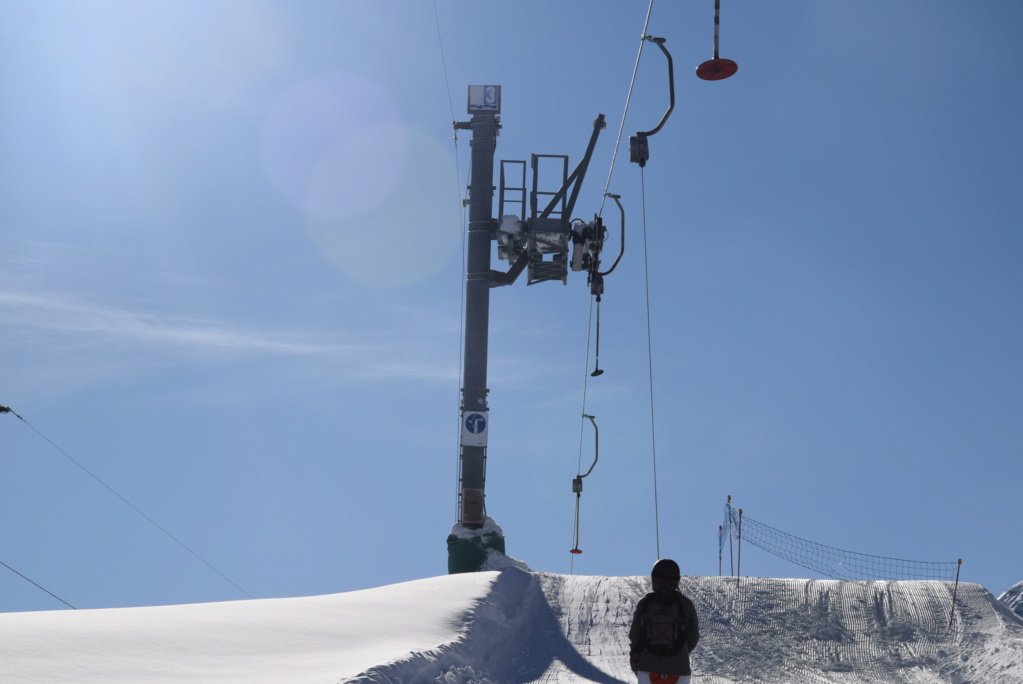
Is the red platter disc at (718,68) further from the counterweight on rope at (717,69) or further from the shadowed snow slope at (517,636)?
the shadowed snow slope at (517,636)

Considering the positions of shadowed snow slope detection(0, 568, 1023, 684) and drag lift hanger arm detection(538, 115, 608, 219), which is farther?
drag lift hanger arm detection(538, 115, 608, 219)

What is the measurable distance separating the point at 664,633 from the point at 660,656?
165 millimetres

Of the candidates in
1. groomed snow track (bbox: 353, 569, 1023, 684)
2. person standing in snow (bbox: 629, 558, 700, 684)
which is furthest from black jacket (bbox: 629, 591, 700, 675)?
groomed snow track (bbox: 353, 569, 1023, 684)

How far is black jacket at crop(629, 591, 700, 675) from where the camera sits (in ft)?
24.0

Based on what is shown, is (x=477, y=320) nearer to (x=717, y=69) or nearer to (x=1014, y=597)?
(x=717, y=69)

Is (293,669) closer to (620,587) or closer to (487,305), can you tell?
(620,587)

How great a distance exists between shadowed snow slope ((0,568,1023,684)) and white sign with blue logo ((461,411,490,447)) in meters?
4.69

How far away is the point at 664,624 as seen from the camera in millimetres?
7340

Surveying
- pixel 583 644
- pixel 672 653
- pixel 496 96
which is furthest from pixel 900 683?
pixel 496 96

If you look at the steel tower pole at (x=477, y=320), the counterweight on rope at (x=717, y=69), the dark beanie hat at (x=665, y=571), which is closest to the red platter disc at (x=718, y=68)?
the counterweight on rope at (x=717, y=69)

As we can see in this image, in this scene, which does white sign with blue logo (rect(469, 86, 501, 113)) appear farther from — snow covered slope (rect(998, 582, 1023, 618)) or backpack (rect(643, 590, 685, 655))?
snow covered slope (rect(998, 582, 1023, 618))

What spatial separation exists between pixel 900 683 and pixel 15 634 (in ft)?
37.8

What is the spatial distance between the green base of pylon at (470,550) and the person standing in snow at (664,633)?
14902 millimetres

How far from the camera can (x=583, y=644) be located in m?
16.0
